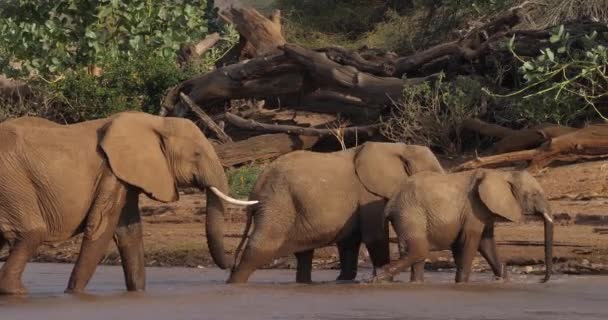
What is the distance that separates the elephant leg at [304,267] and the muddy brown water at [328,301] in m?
0.13

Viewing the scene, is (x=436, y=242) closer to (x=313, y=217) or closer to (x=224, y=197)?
(x=313, y=217)

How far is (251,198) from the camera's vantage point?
13.8m

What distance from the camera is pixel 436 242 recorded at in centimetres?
1324

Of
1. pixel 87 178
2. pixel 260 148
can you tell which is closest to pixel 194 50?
pixel 260 148

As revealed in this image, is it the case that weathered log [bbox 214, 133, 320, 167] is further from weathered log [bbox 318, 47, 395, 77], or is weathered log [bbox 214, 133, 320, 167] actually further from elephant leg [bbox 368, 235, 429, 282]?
elephant leg [bbox 368, 235, 429, 282]

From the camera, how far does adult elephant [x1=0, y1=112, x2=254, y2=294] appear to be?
12.3m

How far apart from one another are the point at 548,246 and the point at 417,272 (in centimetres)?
117

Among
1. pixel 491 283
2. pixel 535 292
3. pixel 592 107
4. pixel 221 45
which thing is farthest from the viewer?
pixel 221 45

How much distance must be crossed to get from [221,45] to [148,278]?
1057 centimetres

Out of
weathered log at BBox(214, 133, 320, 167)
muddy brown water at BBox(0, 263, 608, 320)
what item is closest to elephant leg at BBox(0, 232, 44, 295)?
muddy brown water at BBox(0, 263, 608, 320)

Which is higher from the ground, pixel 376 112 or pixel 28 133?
pixel 28 133

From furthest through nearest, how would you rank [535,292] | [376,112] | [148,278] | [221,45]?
1. [221,45]
2. [376,112]
3. [148,278]
4. [535,292]

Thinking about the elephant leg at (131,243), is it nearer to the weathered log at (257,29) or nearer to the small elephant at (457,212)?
the small elephant at (457,212)

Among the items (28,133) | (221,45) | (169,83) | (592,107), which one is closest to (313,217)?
(28,133)
